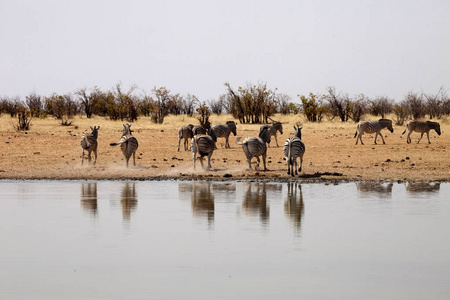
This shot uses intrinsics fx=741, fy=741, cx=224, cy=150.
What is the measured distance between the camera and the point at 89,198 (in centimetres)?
1472

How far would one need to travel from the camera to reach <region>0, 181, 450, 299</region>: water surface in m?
7.40

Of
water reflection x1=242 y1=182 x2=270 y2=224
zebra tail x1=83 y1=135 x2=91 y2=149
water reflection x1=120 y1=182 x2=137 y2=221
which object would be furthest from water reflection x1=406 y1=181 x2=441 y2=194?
zebra tail x1=83 y1=135 x2=91 y2=149

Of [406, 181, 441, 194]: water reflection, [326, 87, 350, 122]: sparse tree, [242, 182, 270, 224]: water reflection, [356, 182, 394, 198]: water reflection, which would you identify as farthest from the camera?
[326, 87, 350, 122]: sparse tree

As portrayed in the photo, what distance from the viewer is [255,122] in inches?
1860

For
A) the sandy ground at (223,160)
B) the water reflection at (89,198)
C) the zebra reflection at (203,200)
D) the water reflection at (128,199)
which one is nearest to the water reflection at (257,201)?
the zebra reflection at (203,200)

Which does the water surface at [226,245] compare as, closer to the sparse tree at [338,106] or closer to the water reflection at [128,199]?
the water reflection at [128,199]

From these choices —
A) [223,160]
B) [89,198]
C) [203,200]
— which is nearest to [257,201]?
[203,200]

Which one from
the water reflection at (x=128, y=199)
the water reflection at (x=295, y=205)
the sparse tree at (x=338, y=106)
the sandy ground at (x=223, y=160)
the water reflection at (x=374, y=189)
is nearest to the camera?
the water reflection at (x=295, y=205)

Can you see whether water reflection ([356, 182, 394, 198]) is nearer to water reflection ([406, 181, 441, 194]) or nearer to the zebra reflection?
water reflection ([406, 181, 441, 194])

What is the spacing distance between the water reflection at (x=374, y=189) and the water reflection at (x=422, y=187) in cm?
44

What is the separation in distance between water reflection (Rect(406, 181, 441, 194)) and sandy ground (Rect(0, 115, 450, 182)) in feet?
2.51

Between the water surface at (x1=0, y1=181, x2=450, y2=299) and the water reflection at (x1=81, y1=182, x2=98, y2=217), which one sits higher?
the water reflection at (x1=81, y1=182, x2=98, y2=217)

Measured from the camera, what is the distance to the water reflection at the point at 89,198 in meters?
13.0

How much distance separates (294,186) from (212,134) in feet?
23.0
